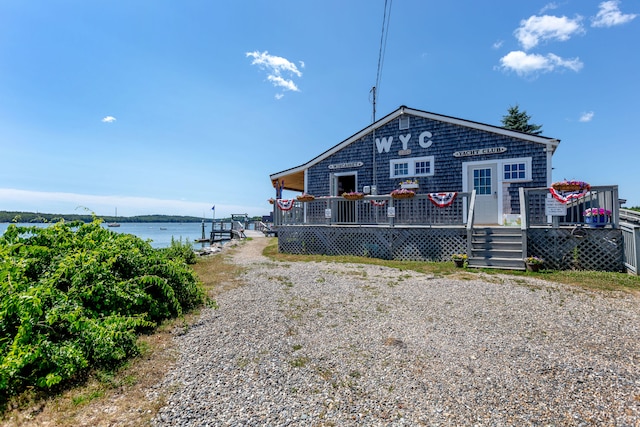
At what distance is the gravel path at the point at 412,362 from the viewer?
2.43 m

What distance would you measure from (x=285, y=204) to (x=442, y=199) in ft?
18.8

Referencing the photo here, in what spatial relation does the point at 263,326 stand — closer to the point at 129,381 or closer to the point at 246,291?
the point at 129,381

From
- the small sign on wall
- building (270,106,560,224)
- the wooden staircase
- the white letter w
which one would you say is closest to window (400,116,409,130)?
building (270,106,560,224)

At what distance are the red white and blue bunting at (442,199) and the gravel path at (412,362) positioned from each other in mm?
4250

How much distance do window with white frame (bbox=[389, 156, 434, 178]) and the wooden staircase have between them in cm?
376

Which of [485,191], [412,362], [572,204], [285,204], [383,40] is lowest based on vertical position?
[412,362]

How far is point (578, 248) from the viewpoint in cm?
797

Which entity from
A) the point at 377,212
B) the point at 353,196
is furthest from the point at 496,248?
the point at 353,196

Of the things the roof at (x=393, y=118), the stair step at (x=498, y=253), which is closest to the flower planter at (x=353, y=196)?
the roof at (x=393, y=118)

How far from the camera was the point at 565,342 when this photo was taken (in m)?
3.66

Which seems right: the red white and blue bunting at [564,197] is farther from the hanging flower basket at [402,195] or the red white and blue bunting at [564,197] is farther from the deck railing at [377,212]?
the hanging flower basket at [402,195]

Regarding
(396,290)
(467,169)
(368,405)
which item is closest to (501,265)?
(396,290)

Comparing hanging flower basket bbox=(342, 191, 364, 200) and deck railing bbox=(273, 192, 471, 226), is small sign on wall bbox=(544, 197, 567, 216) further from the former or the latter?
hanging flower basket bbox=(342, 191, 364, 200)

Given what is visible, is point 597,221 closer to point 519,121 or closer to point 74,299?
point 74,299
